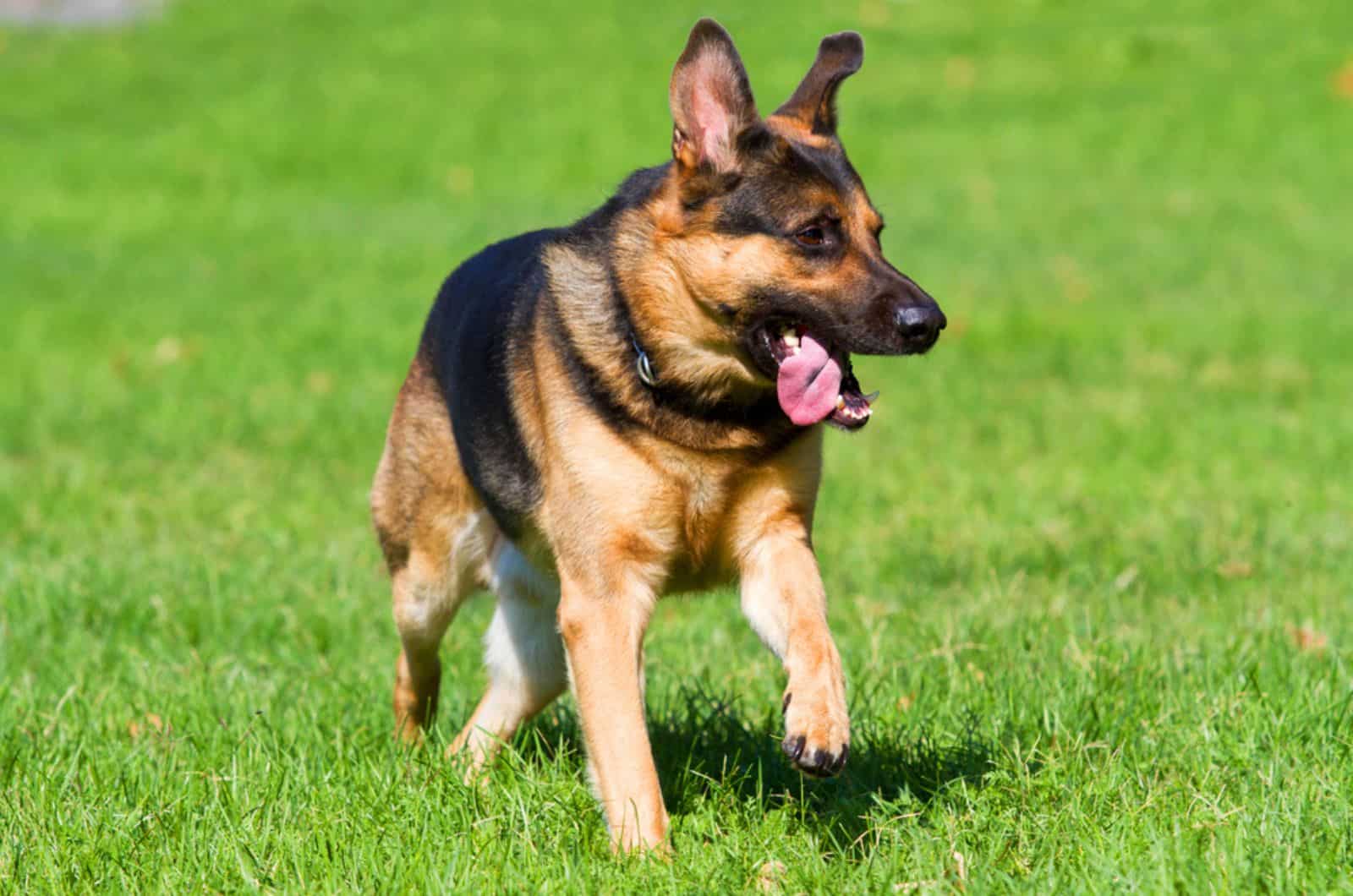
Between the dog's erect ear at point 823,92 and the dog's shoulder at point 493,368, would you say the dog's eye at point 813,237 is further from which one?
the dog's shoulder at point 493,368

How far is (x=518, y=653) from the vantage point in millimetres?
5113

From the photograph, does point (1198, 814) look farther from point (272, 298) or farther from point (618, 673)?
point (272, 298)

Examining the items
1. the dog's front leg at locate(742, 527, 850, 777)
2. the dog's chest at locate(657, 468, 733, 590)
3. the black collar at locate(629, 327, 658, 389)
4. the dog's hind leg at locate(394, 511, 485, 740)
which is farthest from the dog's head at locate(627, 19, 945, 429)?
the dog's hind leg at locate(394, 511, 485, 740)

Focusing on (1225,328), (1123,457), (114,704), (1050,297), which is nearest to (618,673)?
(114,704)

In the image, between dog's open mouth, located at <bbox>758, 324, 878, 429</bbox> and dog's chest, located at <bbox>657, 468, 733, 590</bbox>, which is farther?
dog's chest, located at <bbox>657, 468, 733, 590</bbox>

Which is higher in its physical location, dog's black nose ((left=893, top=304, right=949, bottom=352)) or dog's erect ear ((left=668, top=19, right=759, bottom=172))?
dog's erect ear ((left=668, top=19, right=759, bottom=172))

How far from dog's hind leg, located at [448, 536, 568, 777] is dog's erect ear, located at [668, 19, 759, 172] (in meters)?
1.43

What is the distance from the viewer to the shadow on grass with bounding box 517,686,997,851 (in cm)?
416

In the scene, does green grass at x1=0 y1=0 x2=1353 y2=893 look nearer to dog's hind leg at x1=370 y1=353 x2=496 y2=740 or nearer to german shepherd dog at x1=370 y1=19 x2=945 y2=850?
dog's hind leg at x1=370 y1=353 x2=496 y2=740

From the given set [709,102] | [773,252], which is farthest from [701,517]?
[709,102]

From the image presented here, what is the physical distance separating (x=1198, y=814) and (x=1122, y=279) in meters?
11.5

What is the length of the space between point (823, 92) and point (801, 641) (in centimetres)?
162

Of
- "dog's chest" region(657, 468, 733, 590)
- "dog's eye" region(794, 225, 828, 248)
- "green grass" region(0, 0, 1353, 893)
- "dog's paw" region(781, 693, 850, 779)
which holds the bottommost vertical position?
→ "green grass" region(0, 0, 1353, 893)

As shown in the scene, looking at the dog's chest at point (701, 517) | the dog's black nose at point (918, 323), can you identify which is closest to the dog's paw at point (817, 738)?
the dog's chest at point (701, 517)
